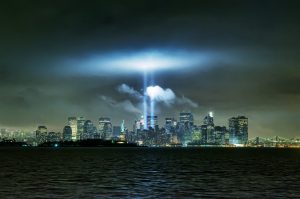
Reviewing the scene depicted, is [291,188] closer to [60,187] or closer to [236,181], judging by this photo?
[236,181]

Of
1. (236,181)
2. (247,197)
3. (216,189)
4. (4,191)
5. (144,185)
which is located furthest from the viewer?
(236,181)

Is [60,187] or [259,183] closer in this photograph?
[60,187]

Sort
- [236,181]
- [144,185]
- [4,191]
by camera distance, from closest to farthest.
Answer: [4,191], [144,185], [236,181]

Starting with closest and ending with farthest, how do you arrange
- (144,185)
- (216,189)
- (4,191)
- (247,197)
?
(247,197) < (4,191) < (216,189) < (144,185)

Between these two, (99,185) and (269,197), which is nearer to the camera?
(269,197)

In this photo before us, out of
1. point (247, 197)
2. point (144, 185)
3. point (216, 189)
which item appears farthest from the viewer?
point (144, 185)

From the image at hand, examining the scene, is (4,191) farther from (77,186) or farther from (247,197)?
(247,197)

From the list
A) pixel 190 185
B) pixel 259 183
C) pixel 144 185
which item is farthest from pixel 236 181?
pixel 144 185

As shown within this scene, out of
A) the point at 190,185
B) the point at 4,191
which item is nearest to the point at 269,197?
the point at 190,185
